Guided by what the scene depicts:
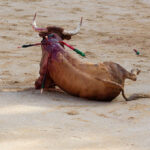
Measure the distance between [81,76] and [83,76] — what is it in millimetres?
21

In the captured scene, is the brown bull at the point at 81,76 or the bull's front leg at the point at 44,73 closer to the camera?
the brown bull at the point at 81,76

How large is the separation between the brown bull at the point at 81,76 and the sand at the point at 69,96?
0.11 m

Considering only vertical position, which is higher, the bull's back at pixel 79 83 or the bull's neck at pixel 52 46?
the bull's neck at pixel 52 46

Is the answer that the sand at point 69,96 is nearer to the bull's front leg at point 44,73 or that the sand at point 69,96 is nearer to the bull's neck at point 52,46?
the bull's front leg at point 44,73

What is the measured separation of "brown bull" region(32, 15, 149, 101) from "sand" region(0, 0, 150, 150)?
109 millimetres

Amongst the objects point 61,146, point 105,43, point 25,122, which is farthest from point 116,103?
point 105,43

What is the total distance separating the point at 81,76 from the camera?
198 inches

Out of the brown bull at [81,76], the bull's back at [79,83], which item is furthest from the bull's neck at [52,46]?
the bull's back at [79,83]

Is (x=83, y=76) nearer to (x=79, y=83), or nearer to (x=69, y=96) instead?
(x=79, y=83)

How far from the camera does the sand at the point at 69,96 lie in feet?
12.1

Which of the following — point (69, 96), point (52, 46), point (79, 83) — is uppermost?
point (52, 46)

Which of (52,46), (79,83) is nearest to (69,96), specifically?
(79,83)

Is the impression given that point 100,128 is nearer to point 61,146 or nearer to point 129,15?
point 61,146

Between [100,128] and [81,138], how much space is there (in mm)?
371
